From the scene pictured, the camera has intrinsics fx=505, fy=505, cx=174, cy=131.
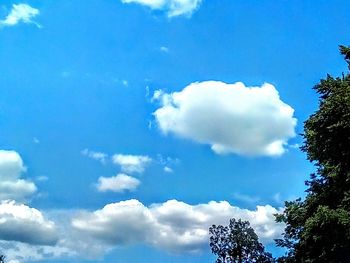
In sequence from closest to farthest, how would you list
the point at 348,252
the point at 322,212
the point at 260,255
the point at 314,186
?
the point at 348,252, the point at 322,212, the point at 314,186, the point at 260,255

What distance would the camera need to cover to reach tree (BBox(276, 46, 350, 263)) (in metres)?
33.1

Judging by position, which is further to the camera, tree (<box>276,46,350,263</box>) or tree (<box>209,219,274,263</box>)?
tree (<box>209,219,274,263</box>)

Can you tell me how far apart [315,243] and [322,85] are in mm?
11939

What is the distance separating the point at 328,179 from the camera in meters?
39.3

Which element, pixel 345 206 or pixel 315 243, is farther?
pixel 315 243

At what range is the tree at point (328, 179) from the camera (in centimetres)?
3309

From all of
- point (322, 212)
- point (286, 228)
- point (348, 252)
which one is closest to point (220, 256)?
point (286, 228)

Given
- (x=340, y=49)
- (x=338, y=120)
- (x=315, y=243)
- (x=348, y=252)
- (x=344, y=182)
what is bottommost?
(x=348, y=252)

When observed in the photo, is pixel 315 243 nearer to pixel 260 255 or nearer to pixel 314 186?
pixel 314 186

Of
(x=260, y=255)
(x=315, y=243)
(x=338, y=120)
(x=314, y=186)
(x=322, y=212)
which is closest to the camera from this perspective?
(x=338, y=120)

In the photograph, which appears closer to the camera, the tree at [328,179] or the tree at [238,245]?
the tree at [328,179]

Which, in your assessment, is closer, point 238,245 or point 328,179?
point 328,179

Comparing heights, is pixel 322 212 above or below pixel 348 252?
above

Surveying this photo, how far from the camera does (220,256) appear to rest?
8669cm
